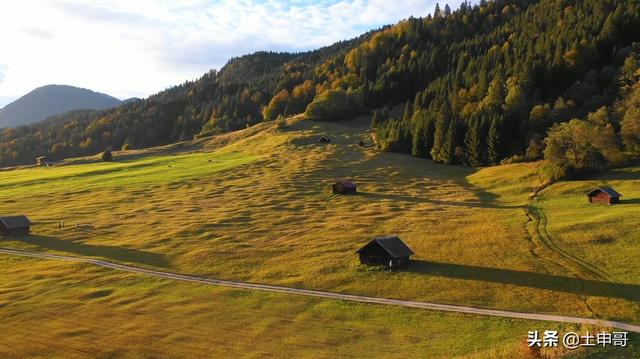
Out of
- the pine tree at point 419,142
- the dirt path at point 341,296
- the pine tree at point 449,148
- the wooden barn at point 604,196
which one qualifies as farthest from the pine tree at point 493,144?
the dirt path at point 341,296

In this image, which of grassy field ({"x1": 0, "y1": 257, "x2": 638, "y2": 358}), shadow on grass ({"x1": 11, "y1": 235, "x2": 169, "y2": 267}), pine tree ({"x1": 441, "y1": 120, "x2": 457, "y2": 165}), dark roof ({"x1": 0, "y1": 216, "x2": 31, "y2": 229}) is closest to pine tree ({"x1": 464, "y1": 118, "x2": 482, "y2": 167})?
pine tree ({"x1": 441, "y1": 120, "x2": 457, "y2": 165})

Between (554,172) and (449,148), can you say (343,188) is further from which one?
(449,148)

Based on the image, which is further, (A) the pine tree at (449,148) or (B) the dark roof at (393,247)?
(A) the pine tree at (449,148)

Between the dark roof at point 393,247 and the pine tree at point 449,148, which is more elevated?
the pine tree at point 449,148

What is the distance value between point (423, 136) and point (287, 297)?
9382 cm

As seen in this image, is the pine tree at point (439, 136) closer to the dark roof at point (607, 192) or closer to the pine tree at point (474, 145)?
the pine tree at point (474, 145)

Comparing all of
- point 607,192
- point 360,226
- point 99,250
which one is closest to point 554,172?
point 607,192

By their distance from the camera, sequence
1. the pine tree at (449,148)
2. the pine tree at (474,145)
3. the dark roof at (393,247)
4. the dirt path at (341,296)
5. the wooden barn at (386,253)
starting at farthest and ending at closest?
the pine tree at (449,148), the pine tree at (474,145), the wooden barn at (386,253), the dark roof at (393,247), the dirt path at (341,296)

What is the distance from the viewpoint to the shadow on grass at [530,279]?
46.5m

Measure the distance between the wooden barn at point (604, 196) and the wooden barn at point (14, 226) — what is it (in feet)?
289

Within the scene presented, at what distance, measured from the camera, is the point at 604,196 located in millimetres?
73125

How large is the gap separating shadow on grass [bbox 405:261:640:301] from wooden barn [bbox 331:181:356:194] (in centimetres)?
3735

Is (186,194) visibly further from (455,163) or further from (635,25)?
(635,25)

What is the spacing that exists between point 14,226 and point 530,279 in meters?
74.3
